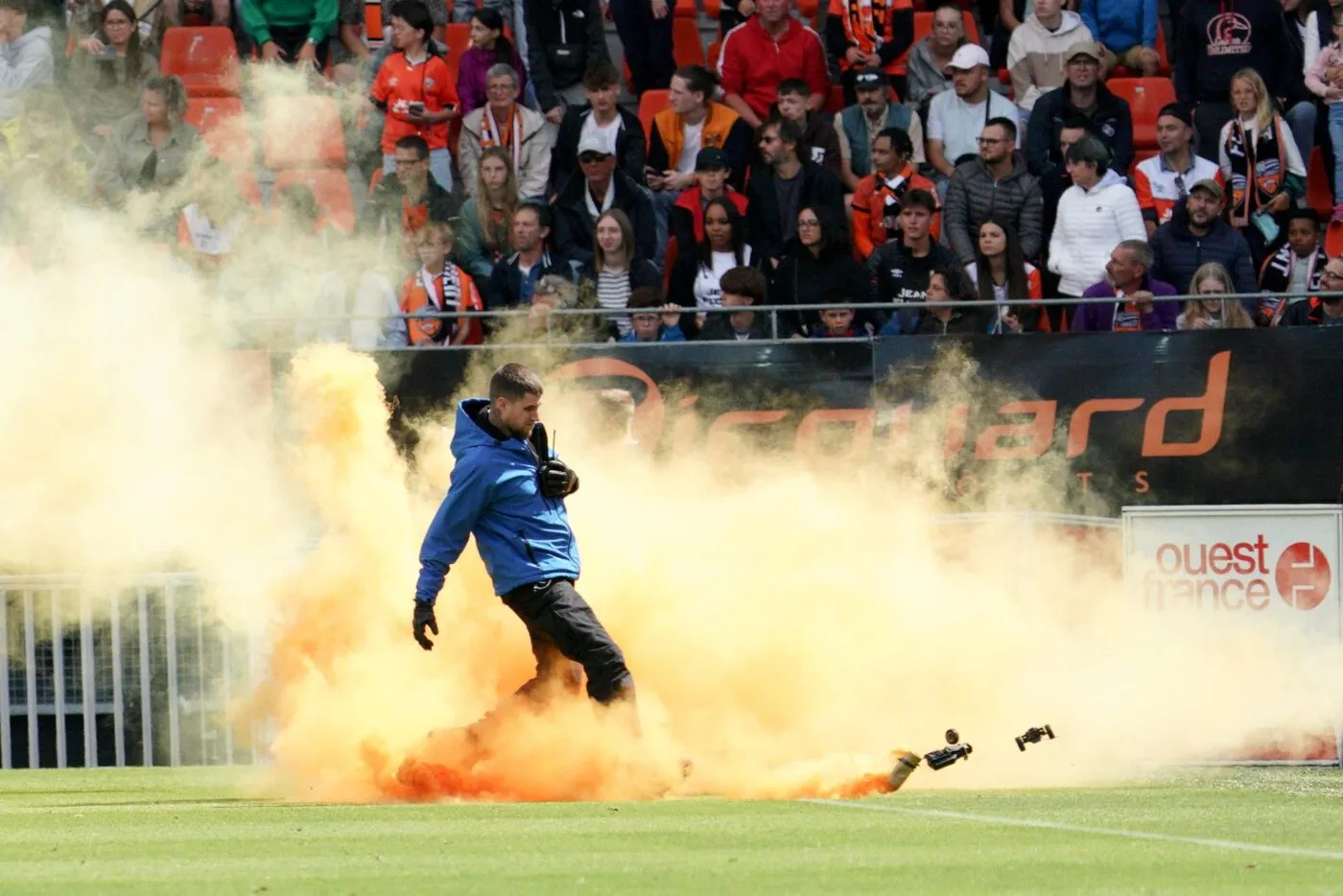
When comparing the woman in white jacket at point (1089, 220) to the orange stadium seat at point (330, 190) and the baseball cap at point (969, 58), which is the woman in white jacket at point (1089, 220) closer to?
the baseball cap at point (969, 58)

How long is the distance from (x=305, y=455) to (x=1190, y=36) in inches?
370

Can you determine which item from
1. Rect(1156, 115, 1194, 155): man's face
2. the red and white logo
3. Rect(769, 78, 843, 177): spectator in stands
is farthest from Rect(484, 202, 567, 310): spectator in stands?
the red and white logo

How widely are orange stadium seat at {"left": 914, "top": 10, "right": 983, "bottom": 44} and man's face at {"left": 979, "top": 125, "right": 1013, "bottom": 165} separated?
2.30 meters

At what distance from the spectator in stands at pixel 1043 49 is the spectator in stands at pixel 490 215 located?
14.6 feet

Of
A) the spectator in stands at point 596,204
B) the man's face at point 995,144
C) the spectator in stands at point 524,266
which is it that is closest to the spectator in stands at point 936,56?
the man's face at point 995,144

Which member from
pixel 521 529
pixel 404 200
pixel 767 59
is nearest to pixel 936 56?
pixel 767 59

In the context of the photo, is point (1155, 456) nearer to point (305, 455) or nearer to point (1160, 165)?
point (1160, 165)

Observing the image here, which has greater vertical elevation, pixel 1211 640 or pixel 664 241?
pixel 664 241

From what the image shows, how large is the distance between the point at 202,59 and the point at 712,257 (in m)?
4.47

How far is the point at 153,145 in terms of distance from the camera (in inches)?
610

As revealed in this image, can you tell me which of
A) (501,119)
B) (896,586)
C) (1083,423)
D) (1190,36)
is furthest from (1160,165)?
(896,586)

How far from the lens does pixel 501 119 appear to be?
16906 mm

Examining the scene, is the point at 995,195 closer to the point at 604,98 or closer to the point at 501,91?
the point at 604,98

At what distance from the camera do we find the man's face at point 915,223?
15648 millimetres
